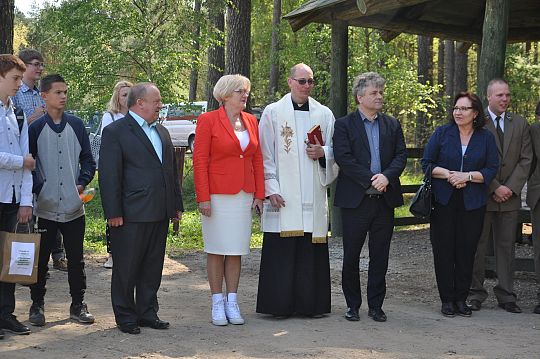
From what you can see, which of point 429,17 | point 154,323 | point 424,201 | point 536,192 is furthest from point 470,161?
point 429,17

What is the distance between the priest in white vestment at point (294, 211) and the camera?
7.05m

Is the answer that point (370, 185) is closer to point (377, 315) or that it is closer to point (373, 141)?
point (373, 141)

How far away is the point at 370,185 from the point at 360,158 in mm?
250

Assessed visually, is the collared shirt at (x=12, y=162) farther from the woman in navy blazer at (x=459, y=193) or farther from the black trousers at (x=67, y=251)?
the woman in navy blazer at (x=459, y=193)

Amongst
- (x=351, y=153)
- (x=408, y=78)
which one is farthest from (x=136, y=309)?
(x=408, y=78)

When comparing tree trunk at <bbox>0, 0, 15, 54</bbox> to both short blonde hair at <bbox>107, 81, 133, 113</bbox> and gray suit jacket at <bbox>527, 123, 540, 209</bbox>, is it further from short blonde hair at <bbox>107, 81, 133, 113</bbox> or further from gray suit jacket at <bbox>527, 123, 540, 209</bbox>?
gray suit jacket at <bbox>527, 123, 540, 209</bbox>

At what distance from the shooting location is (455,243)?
7.39m

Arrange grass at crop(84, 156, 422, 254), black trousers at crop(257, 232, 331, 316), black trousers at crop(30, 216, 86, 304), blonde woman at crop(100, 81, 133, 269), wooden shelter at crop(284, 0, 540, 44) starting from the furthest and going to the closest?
wooden shelter at crop(284, 0, 540, 44)
grass at crop(84, 156, 422, 254)
blonde woman at crop(100, 81, 133, 269)
black trousers at crop(257, 232, 331, 316)
black trousers at crop(30, 216, 86, 304)

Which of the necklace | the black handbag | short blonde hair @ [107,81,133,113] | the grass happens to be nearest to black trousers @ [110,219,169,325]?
the necklace

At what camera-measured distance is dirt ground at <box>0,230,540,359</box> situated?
5898mm

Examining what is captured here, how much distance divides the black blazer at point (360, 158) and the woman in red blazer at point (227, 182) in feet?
2.30

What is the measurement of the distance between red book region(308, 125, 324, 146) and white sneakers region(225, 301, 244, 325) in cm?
151

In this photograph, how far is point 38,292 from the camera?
22.0 ft

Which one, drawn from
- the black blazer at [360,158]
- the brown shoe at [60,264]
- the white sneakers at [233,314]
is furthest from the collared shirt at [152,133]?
the brown shoe at [60,264]
